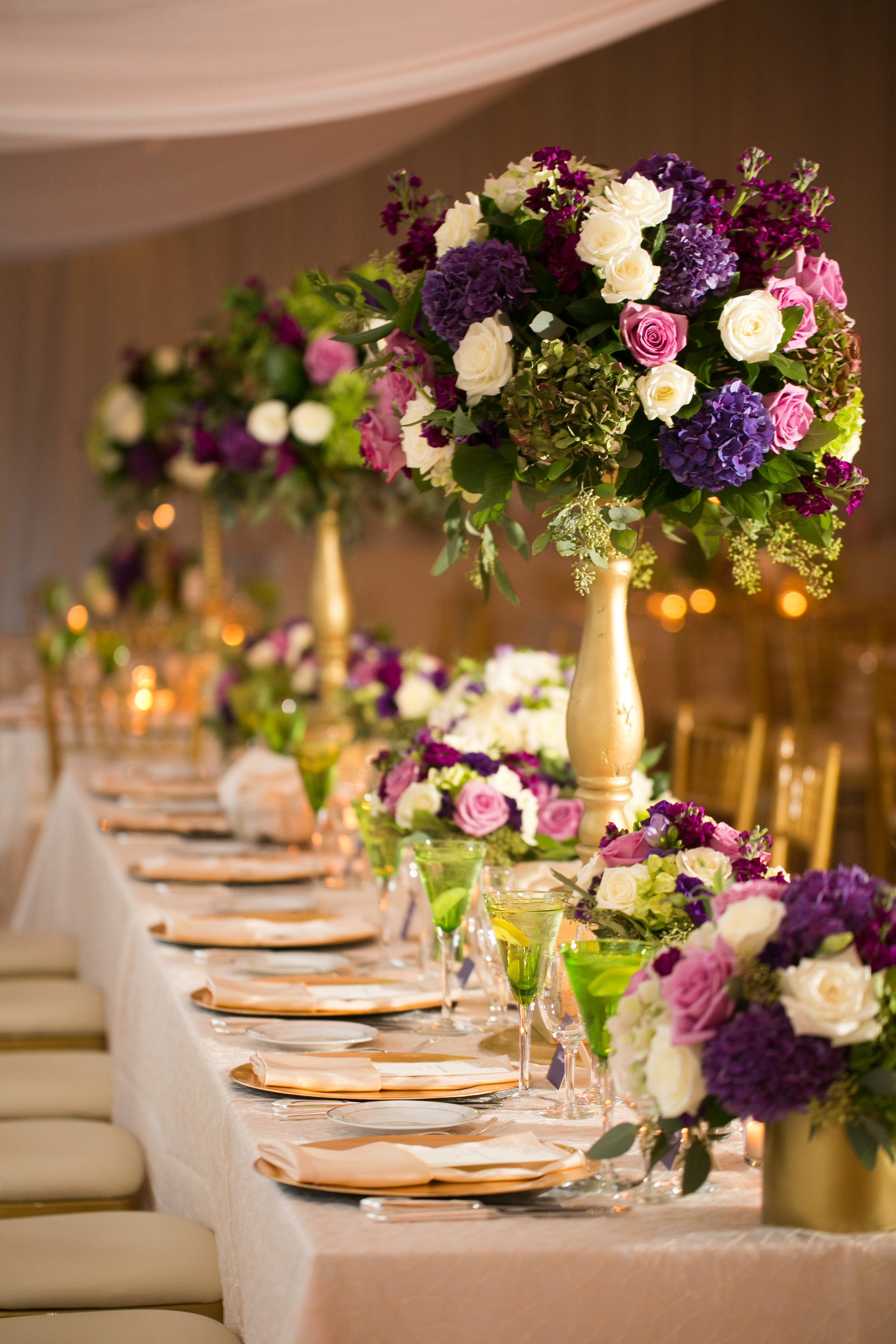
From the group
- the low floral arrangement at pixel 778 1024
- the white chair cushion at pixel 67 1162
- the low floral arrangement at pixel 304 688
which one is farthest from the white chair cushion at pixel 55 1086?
the low floral arrangement at pixel 778 1024

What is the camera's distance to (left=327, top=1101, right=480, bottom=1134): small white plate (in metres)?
1.24

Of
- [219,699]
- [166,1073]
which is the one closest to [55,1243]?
[166,1073]

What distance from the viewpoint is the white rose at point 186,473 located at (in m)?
4.13

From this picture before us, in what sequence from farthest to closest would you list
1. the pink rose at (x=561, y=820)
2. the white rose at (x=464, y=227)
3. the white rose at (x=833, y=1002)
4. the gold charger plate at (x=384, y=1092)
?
the pink rose at (x=561, y=820) → the white rose at (x=464, y=227) → the gold charger plate at (x=384, y=1092) → the white rose at (x=833, y=1002)

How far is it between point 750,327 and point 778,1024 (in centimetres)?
72

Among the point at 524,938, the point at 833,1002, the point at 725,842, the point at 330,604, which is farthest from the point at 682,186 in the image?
the point at 330,604

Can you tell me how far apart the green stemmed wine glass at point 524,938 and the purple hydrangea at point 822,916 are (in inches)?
11.8

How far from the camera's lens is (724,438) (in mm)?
1449

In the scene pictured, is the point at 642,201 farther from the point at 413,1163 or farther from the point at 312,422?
the point at 312,422

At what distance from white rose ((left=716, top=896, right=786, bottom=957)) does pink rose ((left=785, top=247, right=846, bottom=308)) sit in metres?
0.75

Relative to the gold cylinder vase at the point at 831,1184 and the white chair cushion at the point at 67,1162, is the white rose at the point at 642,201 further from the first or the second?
the white chair cushion at the point at 67,1162

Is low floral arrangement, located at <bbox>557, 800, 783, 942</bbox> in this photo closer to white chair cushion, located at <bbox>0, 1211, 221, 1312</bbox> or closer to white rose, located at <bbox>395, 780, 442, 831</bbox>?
white rose, located at <bbox>395, 780, 442, 831</bbox>

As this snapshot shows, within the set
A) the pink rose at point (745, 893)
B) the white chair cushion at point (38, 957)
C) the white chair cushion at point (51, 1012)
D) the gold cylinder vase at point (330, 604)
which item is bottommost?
the white chair cushion at point (51, 1012)

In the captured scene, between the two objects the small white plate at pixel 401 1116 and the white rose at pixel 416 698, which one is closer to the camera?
the small white plate at pixel 401 1116
